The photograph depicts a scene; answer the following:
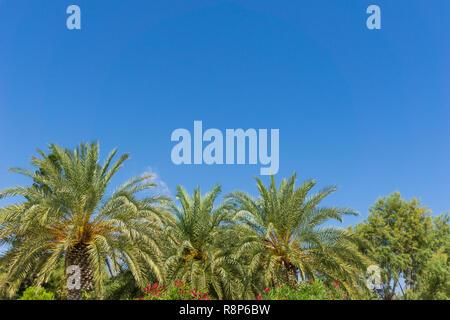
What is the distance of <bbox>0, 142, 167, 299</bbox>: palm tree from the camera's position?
13.9m

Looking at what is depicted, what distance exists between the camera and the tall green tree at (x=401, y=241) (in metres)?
26.4

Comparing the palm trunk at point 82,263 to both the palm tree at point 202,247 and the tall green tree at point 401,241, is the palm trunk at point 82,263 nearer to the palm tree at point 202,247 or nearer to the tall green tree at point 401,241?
the palm tree at point 202,247

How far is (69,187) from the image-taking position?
14.3 m

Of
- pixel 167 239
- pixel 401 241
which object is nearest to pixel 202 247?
pixel 167 239

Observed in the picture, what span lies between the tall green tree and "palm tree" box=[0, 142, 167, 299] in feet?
60.3

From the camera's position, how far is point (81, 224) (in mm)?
14453

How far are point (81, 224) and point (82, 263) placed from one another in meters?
1.67

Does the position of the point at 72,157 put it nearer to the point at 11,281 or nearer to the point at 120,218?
the point at 120,218

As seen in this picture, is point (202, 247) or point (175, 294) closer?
point (175, 294)

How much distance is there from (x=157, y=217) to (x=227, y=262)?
388 centimetres

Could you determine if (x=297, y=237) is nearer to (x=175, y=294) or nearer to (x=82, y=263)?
(x=175, y=294)

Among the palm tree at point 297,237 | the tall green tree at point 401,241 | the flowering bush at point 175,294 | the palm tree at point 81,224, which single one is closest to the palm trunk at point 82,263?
the palm tree at point 81,224

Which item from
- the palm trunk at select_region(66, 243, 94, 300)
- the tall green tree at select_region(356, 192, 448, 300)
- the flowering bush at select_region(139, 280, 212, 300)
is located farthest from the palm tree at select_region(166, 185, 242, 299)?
the tall green tree at select_region(356, 192, 448, 300)
